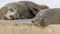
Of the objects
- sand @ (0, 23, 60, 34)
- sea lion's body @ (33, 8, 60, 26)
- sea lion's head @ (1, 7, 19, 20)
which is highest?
sea lion's body @ (33, 8, 60, 26)

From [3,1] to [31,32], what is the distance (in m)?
2.01

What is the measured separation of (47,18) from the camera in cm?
119

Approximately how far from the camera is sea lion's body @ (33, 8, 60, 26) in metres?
1.16

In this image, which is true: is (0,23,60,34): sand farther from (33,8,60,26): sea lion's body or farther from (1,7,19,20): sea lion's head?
(1,7,19,20): sea lion's head

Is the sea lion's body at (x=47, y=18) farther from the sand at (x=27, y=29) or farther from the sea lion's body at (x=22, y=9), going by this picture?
the sea lion's body at (x=22, y=9)

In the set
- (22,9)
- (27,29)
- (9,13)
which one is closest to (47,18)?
(27,29)

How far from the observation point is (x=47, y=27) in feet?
3.80

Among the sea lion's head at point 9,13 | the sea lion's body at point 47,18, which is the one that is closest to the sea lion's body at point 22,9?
the sea lion's head at point 9,13

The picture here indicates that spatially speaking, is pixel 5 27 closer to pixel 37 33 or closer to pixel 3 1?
pixel 37 33

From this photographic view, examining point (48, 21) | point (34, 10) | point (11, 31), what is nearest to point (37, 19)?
point (48, 21)

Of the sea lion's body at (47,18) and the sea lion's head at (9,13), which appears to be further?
the sea lion's head at (9,13)

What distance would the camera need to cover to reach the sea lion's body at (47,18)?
3.81ft

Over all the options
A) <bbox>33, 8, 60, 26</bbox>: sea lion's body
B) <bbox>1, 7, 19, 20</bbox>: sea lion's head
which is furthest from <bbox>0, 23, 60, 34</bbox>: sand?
<bbox>1, 7, 19, 20</bbox>: sea lion's head

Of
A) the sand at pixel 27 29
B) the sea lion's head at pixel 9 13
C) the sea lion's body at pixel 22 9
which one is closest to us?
the sand at pixel 27 29
